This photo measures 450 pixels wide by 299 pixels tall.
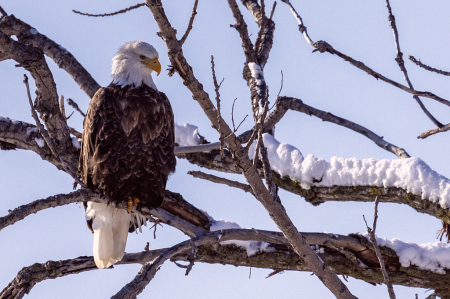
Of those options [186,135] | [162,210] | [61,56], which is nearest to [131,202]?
[162,210]

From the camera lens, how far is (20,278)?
353 centimetres

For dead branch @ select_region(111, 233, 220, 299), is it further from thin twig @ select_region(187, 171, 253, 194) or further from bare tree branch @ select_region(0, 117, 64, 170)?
bare tree branch @ select_region(0, 117, 64, 170)

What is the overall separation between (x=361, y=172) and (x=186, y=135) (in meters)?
1.70

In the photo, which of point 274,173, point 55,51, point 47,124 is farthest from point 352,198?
point 55,51

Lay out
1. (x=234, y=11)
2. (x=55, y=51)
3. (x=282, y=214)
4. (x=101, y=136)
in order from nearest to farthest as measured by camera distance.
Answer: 1. (x=282, y=214)
2. (x=101, y=136)
3. (x=55, y=51)
4. (x=234, y=11)

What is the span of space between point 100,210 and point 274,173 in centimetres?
160

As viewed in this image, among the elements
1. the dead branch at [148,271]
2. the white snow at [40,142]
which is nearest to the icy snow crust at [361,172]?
the dead branch at [148,271]

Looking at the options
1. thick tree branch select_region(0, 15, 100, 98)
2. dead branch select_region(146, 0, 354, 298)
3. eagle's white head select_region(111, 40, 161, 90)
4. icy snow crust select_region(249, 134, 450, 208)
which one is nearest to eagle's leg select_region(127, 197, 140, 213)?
eagle's white head select_region(111, 40, 161, 90)

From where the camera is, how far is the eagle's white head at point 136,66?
4.46m

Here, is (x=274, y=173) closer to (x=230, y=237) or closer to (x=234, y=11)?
(x=230, y=237)

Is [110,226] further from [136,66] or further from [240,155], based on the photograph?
[240,155]

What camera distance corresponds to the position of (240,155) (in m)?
2.42

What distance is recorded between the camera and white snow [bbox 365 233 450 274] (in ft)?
13.9

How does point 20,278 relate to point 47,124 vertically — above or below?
below
